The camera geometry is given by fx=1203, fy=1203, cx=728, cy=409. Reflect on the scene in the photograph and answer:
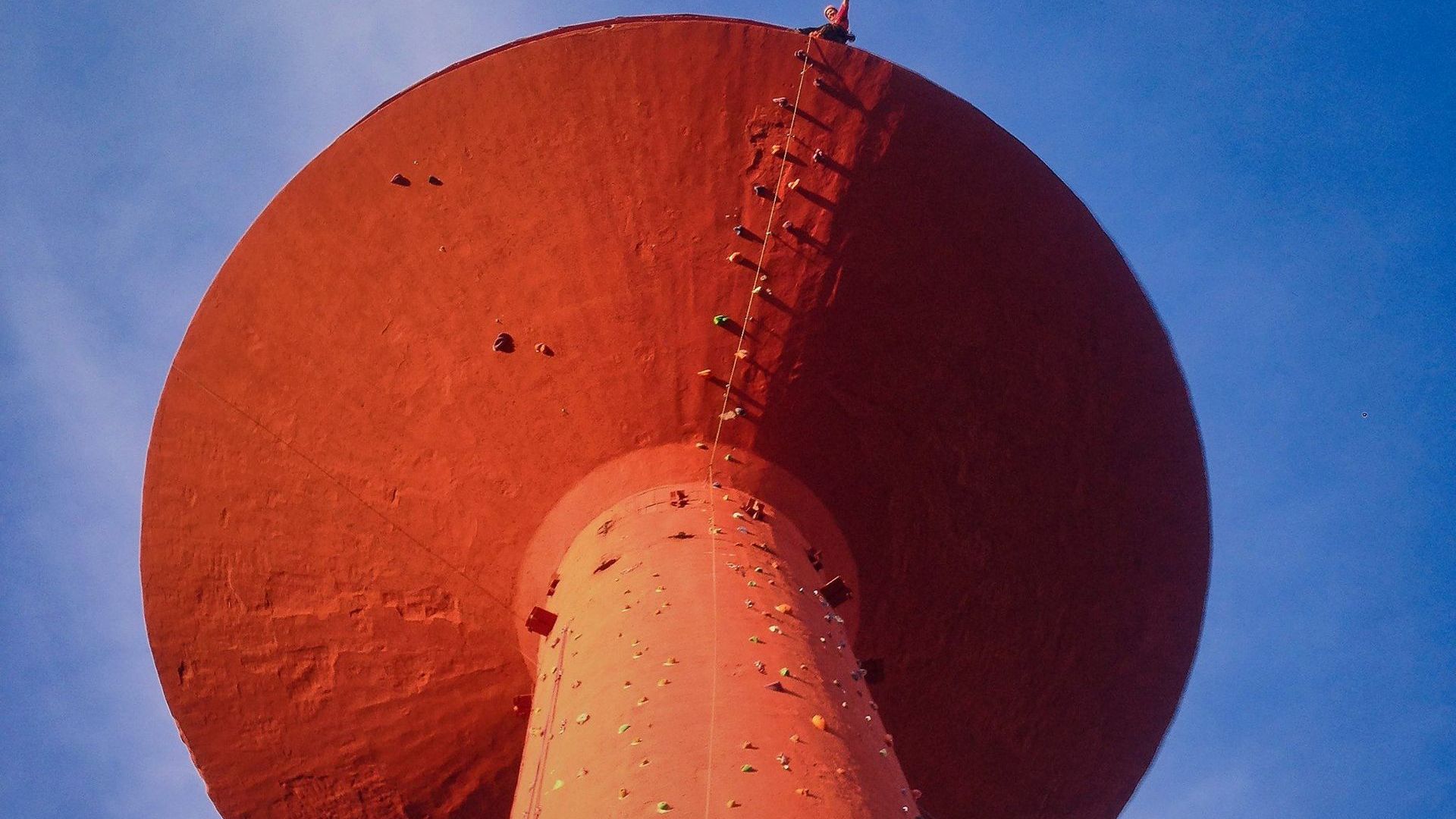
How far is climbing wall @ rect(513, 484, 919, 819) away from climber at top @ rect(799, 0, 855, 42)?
11.1 ft

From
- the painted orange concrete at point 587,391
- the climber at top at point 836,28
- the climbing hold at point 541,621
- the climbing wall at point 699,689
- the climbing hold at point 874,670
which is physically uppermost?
the climber at top at point 836,28

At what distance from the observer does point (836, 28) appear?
842cm

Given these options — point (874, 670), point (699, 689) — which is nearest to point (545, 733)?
point (699, 689)

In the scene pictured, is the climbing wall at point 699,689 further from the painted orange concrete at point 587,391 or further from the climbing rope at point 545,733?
the painted orange concrete at point 587,391

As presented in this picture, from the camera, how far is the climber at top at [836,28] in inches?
328

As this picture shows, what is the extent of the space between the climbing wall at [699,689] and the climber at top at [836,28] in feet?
11.1

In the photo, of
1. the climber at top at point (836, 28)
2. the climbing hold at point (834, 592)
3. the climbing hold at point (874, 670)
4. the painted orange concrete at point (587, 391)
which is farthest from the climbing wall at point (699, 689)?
the climber at top at point (836, 28)

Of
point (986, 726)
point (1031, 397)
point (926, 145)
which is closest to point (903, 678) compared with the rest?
point (986, 726)

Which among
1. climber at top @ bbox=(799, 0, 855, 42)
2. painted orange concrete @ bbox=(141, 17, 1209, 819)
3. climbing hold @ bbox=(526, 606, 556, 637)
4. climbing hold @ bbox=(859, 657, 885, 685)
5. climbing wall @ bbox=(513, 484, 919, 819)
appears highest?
climber at top @ bbox=(799, 0, 855, 42)

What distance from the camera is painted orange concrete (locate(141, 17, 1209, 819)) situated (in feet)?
27.0

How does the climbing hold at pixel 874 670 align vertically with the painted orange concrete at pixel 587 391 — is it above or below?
below

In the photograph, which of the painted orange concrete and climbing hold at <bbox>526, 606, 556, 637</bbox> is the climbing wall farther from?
the painted orange concrete

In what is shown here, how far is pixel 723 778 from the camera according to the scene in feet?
15.5

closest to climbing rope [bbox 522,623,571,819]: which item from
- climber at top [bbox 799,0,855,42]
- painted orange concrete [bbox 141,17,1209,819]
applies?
painted orange concrete [bbox 141,17,1209,819]
